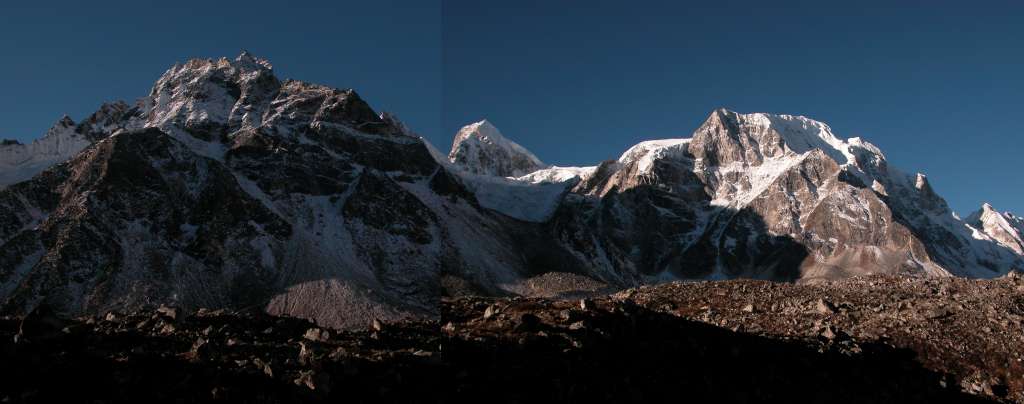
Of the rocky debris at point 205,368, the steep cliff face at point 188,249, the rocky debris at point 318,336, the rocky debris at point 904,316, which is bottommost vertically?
the rocky debris at point 205,368

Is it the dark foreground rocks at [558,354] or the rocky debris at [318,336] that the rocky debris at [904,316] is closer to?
the dark foreground rocks at [558,354]

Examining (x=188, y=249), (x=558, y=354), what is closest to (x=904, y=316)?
Result: (x=558, y=354)

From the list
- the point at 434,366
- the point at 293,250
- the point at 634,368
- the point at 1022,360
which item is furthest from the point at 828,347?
the point at 293,250

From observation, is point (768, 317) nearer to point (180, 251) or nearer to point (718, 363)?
point (718, 363)

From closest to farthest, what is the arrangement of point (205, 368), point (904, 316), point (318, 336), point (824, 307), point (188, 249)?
point (205, 368) → point (318, 336) → point (904, 316) → point (824, 307) → point (188, 249)

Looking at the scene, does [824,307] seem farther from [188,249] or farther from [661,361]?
[188,249]

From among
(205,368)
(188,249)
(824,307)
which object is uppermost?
(188,249)

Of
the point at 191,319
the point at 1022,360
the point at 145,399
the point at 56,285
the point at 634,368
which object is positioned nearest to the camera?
the point at 145,399

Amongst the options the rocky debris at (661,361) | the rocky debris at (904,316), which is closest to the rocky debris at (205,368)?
the rocky debris at (661,361)
